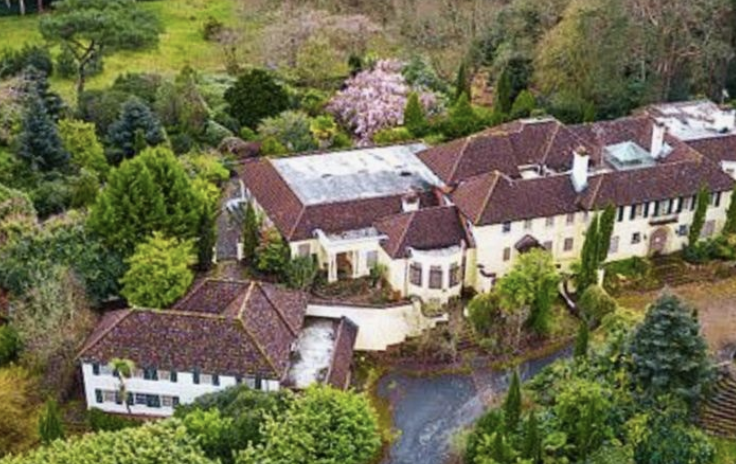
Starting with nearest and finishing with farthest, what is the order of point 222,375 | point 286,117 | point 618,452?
1. point 618,452
2. point 222,375
3. point 286,117

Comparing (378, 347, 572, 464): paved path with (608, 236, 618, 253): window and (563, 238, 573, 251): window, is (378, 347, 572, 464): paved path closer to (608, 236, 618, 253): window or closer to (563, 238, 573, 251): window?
(563, 238, 573, 251): window

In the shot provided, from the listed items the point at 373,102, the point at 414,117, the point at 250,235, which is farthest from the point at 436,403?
the point at 373,102

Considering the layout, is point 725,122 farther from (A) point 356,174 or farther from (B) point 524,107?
(A) point 356,174

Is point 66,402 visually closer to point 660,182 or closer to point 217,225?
point 217,225

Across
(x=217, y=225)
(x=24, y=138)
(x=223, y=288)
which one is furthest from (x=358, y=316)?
(x=24, y=138)

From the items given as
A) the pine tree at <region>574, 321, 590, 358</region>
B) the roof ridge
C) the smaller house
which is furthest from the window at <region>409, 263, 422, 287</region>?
the pine tree at <region>574, 321, 590, 358</region>
